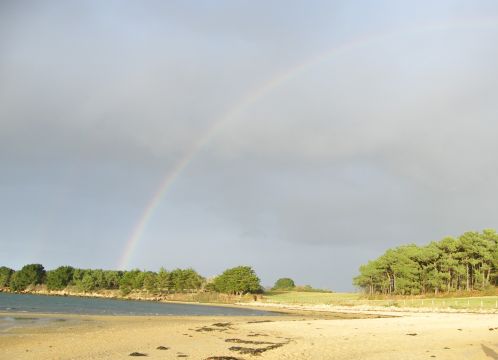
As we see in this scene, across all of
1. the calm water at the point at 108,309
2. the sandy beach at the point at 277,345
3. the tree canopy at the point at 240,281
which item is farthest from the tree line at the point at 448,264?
the sandy beach at the point at 277,345

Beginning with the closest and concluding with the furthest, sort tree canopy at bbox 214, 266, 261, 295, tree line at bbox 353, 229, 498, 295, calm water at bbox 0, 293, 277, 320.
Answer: calm water at bbox 0, 293, 277, 320 < tree line at bbox 353, 229, 498, 295 < tree canopy at bbox 214, 266, 261, 295

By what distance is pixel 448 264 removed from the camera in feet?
335

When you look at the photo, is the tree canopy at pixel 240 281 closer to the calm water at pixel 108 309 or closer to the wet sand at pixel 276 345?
the calm water at pixel 108 309

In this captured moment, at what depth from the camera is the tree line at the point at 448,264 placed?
101 metres

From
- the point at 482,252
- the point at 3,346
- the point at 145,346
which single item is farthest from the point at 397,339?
the point at 482,252

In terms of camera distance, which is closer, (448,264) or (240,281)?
(448,264)

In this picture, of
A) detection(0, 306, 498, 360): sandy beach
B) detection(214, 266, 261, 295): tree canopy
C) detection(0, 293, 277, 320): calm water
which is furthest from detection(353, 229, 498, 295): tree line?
detection(0, 306, 498, 360): sandy beach

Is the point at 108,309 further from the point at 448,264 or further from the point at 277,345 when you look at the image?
the point at 448,264

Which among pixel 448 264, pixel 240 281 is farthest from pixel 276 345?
pixel 240 281

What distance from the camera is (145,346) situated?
26.9 meters

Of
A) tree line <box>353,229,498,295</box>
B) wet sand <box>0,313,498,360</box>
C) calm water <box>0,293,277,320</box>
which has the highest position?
tree line <box>353,229,498,295</box>

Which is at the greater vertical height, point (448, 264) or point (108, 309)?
point (448, 264)

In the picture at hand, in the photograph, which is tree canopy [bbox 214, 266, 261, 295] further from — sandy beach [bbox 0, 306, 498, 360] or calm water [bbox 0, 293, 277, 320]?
sandy beach [bbox 0, 306, 498, 360]

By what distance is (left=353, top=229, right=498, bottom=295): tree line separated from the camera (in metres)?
101
